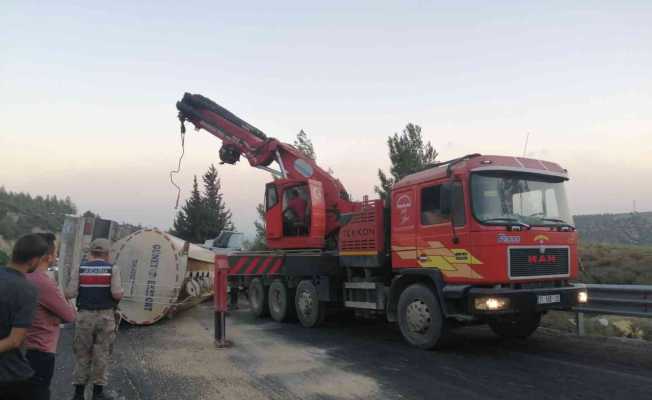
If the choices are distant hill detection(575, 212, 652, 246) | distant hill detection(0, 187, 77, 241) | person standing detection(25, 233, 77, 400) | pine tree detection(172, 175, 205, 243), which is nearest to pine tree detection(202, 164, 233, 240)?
pine tree detection(172, 175, 205, 243)

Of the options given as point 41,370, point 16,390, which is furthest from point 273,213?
point 16,390

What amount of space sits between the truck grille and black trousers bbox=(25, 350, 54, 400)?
5.69 m

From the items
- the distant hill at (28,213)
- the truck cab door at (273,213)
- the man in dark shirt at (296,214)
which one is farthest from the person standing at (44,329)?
the distant hill at (28,213)

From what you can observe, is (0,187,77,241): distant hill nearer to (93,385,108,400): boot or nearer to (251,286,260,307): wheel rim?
(251,286,260,307): wheel rim

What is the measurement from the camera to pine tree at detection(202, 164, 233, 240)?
4088 centimetres

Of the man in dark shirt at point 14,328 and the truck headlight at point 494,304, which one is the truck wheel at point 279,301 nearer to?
the truck headlight at point 494,304

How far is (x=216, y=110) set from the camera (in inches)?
529

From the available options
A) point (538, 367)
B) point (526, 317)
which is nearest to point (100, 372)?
point (538, 367)

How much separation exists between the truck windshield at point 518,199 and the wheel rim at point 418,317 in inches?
66.1

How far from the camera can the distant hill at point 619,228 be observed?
32.3 metres

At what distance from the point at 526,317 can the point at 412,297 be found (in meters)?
2.05

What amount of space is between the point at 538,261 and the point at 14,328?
6.53 meters

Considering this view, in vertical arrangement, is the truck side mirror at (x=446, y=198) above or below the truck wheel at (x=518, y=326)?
above

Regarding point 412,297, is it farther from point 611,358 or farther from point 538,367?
point 611,358
